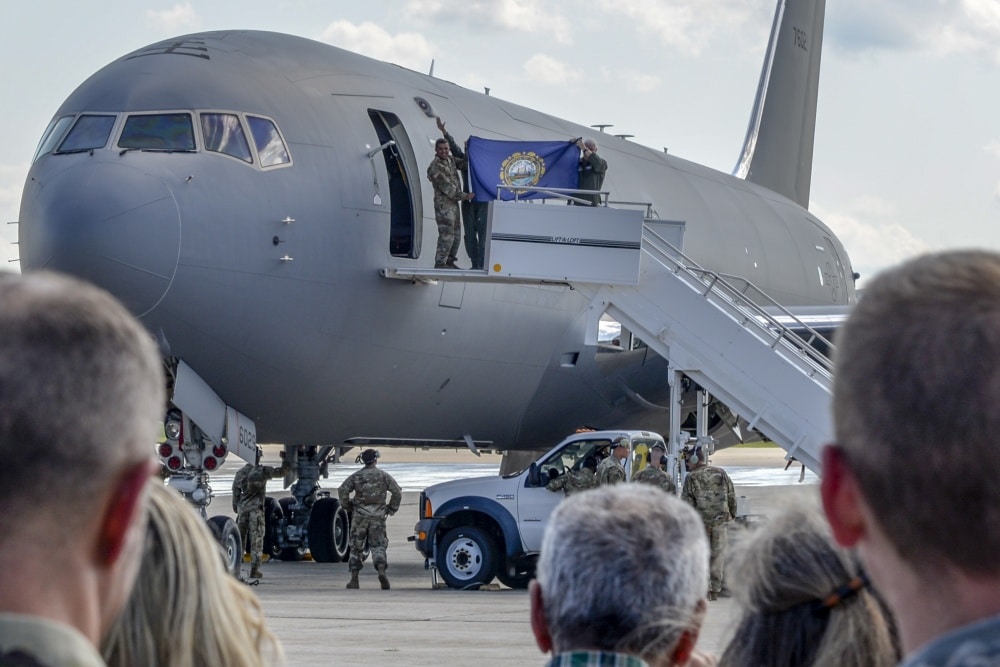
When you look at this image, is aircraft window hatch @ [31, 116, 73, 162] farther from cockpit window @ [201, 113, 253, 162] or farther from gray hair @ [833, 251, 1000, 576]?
gray hair @ [833, 251, 1000, 576]

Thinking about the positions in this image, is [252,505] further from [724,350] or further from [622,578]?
[622,578]

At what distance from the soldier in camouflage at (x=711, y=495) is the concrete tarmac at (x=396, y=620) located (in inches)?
16.2

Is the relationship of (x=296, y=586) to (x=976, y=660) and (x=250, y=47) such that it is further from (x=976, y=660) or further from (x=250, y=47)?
(x=976, y=660)

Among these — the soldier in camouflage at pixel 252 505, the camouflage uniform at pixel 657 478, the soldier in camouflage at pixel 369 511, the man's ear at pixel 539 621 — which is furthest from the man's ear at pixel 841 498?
the soldier in camouflage at pixel 252 505

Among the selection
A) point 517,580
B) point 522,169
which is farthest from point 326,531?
point 522,169

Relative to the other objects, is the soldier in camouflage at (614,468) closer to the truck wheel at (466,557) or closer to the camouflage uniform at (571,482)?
the camouflage uniform at (571,482)

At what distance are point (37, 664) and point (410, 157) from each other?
13414 mm

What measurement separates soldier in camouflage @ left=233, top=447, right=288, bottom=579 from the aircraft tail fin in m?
16.7

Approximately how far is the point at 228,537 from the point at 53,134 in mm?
3967

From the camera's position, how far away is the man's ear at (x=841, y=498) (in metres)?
1.82

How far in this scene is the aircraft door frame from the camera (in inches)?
577

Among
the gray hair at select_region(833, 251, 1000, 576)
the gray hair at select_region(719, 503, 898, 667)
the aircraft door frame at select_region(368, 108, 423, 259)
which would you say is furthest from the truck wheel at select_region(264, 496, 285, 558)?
the gray hair at select_region(833, 251, 1000, 576)

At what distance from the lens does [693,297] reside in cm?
1457

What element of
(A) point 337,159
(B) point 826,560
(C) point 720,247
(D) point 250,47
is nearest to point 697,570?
(B) point 826,560
